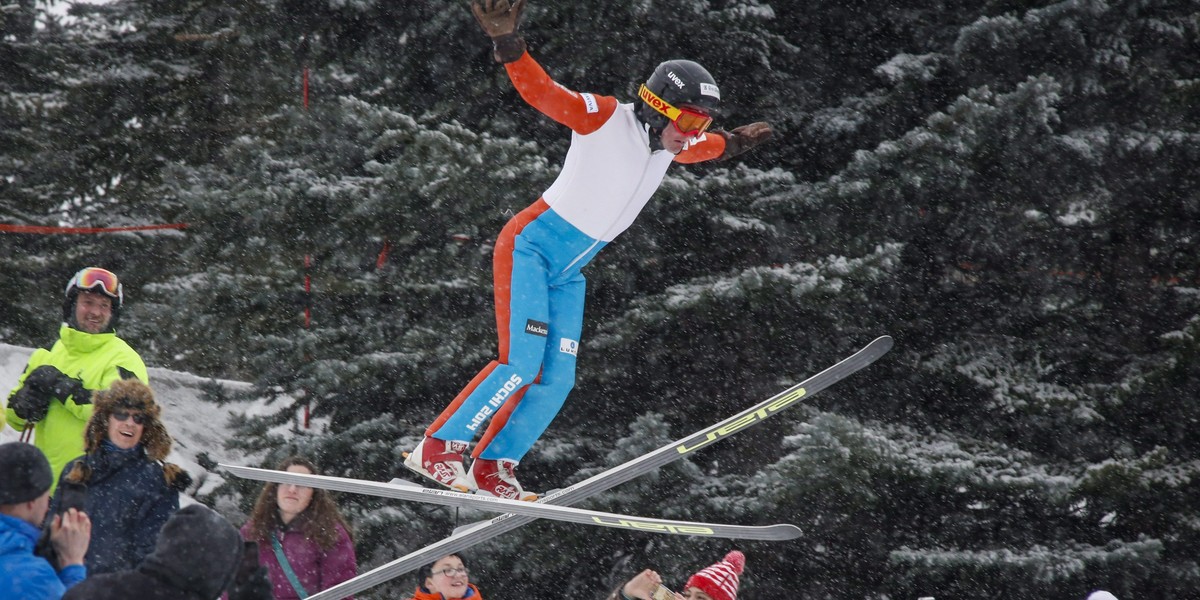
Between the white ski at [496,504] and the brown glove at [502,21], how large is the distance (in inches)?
74.4

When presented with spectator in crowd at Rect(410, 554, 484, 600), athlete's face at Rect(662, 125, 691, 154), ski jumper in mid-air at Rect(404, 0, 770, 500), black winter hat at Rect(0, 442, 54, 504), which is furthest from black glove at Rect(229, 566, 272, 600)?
athlete's face at Rect(662, 125, 691, 154)

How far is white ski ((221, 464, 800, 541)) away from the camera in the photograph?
5.09 metres

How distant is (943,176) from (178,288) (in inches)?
215

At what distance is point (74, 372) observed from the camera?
5434 mm

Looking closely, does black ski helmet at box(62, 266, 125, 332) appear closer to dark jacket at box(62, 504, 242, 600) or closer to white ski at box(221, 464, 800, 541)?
white ski at box(221, 464, 800, 541)

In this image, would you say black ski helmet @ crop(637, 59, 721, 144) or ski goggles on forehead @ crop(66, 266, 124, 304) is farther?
ski goggles on forehead @ crop(66, 266, 124, 304)

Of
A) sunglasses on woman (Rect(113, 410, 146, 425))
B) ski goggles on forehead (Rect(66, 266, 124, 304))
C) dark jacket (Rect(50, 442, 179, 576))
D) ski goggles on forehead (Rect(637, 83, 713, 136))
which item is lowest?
dark jacket (Rect(50, 442, 179, 576))

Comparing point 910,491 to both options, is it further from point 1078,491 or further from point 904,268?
point 904,268

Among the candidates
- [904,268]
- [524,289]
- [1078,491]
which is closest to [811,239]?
[904,268]

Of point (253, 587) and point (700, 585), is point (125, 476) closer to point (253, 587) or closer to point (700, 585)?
point (253, 587)

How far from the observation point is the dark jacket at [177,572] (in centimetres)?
321

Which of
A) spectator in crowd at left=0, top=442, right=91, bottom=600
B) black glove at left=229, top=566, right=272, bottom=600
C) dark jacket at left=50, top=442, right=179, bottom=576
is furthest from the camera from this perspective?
dark jacket at left=50, top=442, right=179, bottom=576

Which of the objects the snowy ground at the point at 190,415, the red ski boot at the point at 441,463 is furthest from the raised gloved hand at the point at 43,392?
the snowy ground at the point at 190,415

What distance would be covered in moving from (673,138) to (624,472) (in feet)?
4.96
